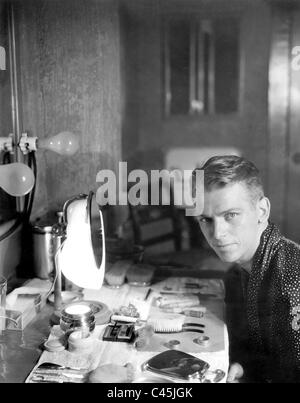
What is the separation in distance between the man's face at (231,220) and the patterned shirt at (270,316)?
5cm

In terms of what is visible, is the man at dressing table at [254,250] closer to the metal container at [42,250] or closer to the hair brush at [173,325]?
the hair brush at [173,325]

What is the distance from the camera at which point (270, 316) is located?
1.41 m

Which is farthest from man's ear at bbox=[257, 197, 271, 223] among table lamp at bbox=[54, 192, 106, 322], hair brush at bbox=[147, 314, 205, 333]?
table lamp at bbox=[54, 192, 106, 322]

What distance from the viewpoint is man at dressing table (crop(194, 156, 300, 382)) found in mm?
1396

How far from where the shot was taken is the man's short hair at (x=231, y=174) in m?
1.44

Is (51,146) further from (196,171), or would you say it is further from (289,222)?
(289,222)

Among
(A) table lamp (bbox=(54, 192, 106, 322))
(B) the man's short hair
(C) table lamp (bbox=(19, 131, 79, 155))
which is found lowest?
(A) table lamp (bbox=(54, 192, 106, 322))

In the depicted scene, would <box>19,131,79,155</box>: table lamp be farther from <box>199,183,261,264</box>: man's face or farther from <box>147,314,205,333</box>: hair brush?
<box>147,314,205,333</box>: hair brush

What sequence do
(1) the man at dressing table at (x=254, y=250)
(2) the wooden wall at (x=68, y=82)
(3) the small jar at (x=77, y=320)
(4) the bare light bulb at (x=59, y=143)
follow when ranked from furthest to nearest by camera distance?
(2) the wooden wall at (x=68, y=82) < (4) the bare light bulb at (x=59, y=143) < (1) the man at dressing table at (x=254, y=250) < (3) the small jar at (x=77, y=320)

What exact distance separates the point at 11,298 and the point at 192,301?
0.56m

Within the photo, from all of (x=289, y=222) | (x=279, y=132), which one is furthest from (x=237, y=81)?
(x=289, y=222)

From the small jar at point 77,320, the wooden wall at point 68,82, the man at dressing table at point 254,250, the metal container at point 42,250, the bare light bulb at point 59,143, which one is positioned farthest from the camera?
the wooden wall at point 68,82

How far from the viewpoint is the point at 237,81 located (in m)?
3.95

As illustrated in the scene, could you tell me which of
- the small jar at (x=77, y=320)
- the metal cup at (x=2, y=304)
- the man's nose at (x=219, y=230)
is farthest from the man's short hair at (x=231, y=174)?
the metal cup at (x=2, y=304)
